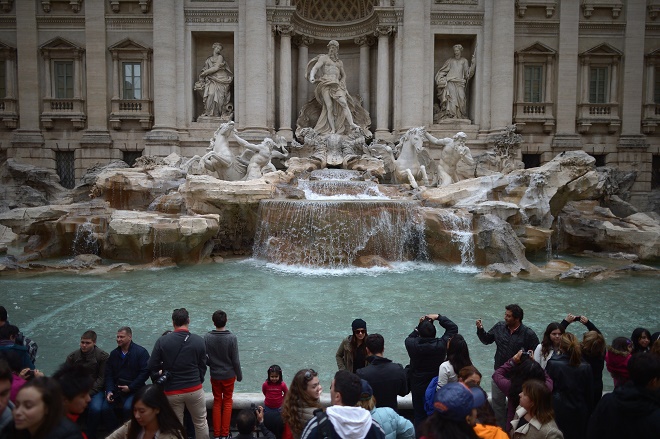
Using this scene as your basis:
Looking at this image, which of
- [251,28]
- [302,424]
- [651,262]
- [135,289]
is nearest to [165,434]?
[302,424]

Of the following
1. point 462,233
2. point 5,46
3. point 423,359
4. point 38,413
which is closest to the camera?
point 38,413

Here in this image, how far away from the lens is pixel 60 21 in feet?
58.0

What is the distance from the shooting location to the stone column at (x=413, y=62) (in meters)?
17.0

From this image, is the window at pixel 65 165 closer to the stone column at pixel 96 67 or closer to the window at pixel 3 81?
the stone column at pixel 96 67

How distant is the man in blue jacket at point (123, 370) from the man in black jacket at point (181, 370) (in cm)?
13

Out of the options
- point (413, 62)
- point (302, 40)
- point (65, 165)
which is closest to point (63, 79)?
point (65, 165)

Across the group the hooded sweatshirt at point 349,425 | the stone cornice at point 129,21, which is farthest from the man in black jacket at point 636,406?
the stone cornice at point 129,21

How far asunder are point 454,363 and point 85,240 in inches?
405

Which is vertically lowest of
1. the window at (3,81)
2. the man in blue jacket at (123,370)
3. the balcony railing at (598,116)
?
the man in blue jacket at (123,370)

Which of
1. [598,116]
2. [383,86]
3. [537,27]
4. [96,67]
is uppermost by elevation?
[537,27]

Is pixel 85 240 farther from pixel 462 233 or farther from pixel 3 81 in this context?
pixel 3 81

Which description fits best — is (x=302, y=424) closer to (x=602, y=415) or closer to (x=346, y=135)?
(x=602, y=415)

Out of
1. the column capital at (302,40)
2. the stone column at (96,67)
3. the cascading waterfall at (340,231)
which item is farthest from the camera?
the column capital at (302,40)

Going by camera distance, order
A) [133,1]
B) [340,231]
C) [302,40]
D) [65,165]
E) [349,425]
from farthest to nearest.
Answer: [302,40] < [65,165] < [133,1] < [340,231] < [349,425]
